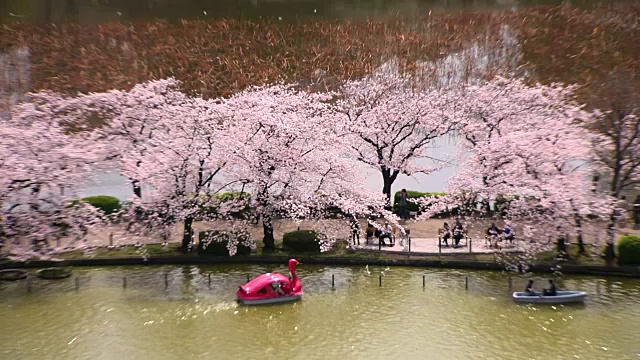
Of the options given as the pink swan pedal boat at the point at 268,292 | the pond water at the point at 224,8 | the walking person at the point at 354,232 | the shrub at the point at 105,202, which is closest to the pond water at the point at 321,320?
the pink swan pedal boat at the point at 268,292

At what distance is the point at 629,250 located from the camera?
12.2 meters

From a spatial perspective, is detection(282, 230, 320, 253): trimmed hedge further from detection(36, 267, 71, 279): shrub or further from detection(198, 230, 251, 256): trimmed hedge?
detection(36, 267, 71, 279): shrub

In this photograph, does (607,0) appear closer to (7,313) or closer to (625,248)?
(7,313)

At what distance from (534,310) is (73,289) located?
11395mm

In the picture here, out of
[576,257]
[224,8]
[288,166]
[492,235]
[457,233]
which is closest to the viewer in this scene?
[224,8]

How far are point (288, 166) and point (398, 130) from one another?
18.4 feet

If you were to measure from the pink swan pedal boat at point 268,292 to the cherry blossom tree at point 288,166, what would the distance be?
306 centimetres

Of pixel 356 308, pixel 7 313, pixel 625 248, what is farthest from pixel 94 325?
pixel 625 248

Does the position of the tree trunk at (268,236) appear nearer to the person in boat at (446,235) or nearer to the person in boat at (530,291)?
the person in boat at (446,235)

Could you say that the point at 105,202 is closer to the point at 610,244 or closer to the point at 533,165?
the point at 533,165

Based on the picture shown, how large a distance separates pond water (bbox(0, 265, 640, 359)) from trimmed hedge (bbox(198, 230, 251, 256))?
133 centimetres

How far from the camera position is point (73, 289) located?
38.0ft

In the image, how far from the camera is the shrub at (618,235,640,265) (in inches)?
478

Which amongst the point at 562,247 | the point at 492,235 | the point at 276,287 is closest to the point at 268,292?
the point at 276,287
